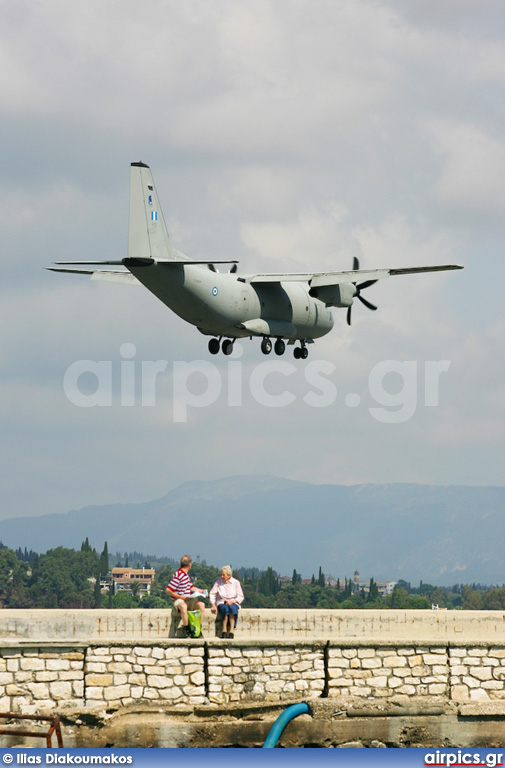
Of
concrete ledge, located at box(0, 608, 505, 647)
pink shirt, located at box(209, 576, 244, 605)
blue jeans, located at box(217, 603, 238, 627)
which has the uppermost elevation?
pink shirt, located at box(209, 576, 244, 605)

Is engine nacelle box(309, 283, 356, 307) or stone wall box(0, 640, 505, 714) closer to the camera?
stone wall box(0, 640, 505, 714)

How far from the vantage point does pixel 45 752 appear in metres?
21.5

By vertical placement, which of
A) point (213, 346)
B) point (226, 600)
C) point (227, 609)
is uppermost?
point (213, 346)

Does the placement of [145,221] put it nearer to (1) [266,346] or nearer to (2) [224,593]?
(1) [266,346]

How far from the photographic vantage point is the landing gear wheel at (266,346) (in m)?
45.5

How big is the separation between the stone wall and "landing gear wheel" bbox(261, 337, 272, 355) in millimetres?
22443

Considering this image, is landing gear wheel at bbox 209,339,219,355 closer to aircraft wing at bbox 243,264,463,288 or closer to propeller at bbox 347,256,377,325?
aircraft wing at bbox 243,264,463,288

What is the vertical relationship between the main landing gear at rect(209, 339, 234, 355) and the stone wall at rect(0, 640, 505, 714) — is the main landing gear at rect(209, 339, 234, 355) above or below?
above

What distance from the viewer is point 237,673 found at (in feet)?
78.4

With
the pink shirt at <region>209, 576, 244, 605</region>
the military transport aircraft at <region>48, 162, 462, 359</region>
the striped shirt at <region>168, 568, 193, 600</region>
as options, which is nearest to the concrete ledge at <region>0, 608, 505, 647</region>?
the pink shirt at <region>209, 576, 244, 605</region>

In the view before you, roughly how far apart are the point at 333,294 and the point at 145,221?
38.8 feet

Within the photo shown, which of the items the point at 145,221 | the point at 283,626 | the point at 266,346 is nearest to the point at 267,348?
the point at 266,346

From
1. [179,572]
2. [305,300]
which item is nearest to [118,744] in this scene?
[179,572]

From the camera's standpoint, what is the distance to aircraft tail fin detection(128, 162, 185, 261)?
128 ft
